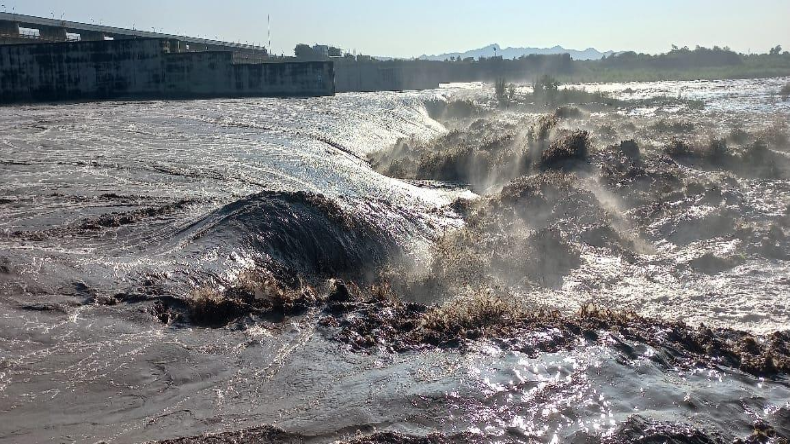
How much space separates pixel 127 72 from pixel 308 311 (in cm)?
2892

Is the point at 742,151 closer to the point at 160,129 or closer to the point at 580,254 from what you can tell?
the point at 580,254

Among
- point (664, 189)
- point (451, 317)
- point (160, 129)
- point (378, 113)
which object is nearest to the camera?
point (451, 317)

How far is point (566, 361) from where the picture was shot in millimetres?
5516

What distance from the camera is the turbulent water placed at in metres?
4.52

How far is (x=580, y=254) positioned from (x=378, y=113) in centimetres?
2170

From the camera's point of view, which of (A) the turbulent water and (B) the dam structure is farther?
(B) the dam structure

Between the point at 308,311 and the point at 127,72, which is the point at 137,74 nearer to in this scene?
the point at 127,72

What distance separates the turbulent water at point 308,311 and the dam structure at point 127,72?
1346 centimetres

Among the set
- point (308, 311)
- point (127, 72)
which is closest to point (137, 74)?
point (127, 72)

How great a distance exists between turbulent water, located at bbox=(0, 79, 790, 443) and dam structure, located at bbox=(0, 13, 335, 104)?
13461mm

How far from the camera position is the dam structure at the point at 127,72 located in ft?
91.5

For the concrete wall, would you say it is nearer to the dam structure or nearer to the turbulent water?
the dam structure

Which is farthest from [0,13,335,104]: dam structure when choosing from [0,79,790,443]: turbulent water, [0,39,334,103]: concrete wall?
[0,79,790,443]: turbulent water

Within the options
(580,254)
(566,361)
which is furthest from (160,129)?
(566,361)
